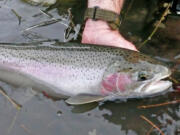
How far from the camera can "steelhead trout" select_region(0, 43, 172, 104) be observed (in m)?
2.71

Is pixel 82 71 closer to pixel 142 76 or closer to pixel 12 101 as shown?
pixel 142 76

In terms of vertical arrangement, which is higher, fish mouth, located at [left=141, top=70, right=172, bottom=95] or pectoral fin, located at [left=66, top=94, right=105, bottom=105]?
fish mouth, located at [left=141, top=70, right=172, bottom=95]

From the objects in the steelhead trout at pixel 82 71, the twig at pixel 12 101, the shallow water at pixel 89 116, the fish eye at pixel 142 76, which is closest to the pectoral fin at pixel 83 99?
the steelhead trout at pixel 82 71

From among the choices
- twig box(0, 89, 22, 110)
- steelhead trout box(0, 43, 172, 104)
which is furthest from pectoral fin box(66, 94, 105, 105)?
twig box(0, 89, 22, 110)

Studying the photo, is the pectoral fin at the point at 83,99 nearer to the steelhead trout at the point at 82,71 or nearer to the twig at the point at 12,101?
the steelhead trout at the point at 82,71

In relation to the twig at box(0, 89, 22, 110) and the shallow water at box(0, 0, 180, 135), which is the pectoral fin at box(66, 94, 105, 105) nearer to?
the shallow water at box(0, 0, 180, 135)

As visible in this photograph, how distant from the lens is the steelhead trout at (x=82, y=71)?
2.71 metres

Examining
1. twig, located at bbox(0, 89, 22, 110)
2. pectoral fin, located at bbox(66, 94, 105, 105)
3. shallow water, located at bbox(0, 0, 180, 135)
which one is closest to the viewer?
shallow water, located at bbox(0, 0, 180, 135)

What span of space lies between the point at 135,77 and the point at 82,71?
1.99ft

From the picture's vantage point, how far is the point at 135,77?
269 cm

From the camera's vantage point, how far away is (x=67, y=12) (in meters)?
4.19

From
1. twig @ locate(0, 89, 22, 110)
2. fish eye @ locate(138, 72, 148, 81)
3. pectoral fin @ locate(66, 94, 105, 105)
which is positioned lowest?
twig @ locate(0, 89, 22, 110)

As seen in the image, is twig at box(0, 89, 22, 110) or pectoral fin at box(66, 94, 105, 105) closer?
pectoral fin at box(66, 94, 105, 105)

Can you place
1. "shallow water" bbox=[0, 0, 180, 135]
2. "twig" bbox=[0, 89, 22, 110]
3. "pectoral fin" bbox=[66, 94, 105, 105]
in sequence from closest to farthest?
"shallow water" bbox=[0, 0, 180, 135] → "pectoral fin" bbox=[66, 94, 105, 105] → "twig" bbox=[0, 89, 22, 110]
